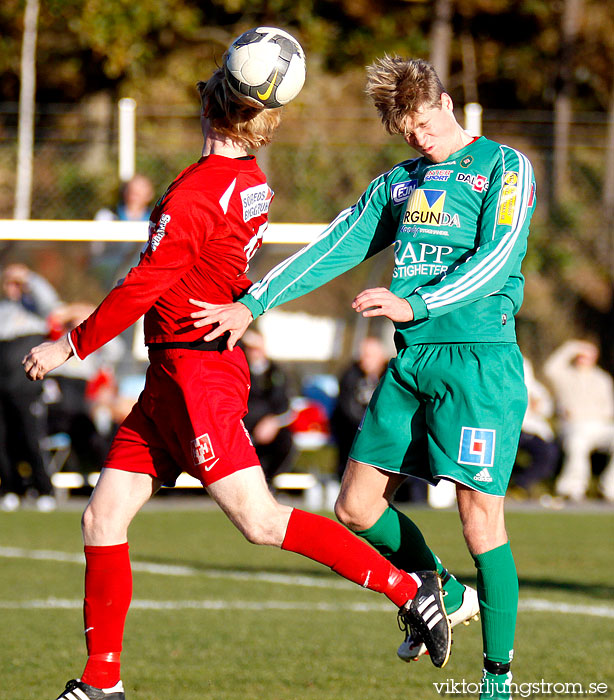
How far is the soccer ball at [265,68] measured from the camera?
4.34 metres

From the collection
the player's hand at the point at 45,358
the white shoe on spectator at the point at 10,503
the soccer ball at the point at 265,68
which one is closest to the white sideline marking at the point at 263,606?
the player's hand at the point at 45,358

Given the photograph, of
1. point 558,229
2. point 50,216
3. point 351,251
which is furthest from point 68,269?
point 351,251

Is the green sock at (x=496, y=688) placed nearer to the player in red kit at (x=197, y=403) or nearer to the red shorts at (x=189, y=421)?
the player in red kit at (x=197, y=403)

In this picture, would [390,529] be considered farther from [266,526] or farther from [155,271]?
[155,271]

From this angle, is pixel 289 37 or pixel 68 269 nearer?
pixel 289 37

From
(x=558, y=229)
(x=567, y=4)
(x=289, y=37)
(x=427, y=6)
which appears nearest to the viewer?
(x=289, y=37)

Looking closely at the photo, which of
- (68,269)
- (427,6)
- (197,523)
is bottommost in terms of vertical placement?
(197,523)

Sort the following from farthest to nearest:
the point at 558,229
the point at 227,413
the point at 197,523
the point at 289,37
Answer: the point at 558,229 → the point at 197,523 → the point at 289,37 → the point at 227,413

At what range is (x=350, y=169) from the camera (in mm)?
15344

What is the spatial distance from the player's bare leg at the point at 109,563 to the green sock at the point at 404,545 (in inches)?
36.7

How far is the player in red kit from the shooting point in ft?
14.1

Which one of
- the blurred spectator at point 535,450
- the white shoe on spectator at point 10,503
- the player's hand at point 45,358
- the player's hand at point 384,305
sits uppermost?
the player's hand at point 384,305

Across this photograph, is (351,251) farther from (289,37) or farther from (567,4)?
(567,4)

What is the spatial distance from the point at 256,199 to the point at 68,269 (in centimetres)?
→ 978
